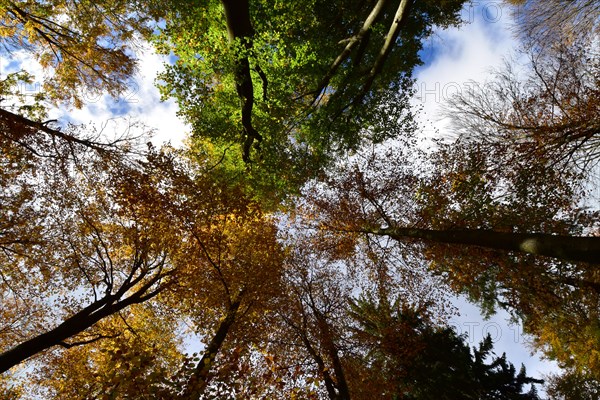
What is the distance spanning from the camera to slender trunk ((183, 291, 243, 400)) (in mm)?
6213

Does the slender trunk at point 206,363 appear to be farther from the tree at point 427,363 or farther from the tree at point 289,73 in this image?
the tree at point 427,363

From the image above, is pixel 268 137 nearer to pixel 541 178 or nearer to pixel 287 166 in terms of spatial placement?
pixel 287 166

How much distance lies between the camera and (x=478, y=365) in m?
12.9

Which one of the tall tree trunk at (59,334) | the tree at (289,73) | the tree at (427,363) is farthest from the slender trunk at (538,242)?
the tall tree trunk at (59,334)

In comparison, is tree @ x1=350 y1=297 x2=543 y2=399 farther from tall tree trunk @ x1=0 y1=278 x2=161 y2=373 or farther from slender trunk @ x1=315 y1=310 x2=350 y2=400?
tall tree trunk @ x1=0 y1=278 x2=161 y2=373

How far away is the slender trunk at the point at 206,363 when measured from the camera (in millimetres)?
6213

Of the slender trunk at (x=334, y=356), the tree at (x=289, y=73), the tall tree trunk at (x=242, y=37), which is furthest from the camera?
the slender trunk at (x=334, y=356)

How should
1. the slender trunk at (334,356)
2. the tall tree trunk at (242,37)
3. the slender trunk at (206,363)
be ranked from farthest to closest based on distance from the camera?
the slender trunk at (334,356) → the tall tree trunk at (242,37) → the slender trunk at (206,363)

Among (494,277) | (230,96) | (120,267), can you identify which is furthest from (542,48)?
(120,267)

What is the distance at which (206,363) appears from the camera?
7109mm

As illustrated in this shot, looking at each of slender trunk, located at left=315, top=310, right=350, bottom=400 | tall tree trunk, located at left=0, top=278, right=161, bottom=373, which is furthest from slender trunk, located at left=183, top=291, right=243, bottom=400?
slender trunk, located at left=315, top=310, right=350, bottom=400

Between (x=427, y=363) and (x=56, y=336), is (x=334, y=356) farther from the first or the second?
(x=56, y=336)

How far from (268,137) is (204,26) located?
13.8 feet

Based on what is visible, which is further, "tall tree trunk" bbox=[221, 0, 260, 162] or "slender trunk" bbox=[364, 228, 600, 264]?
"tall tree trunk" bbox=[221, 0, 260, 162]
